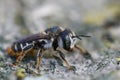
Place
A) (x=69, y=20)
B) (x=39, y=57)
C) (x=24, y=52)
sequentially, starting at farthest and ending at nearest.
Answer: (x=69, y=20), (x=24, y=52), (x=39, y=57)

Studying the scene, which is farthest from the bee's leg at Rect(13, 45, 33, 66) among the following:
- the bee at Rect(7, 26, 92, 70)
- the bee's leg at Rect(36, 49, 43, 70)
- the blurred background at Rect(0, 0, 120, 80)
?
the blurred background at Rect(0, 0, 120, 80)

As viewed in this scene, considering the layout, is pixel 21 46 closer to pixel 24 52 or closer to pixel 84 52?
pixel 24 52

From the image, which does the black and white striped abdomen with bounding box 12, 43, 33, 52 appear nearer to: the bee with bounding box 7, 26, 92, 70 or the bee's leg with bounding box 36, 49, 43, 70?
the bee with bounding box 7, 26, 92, 70

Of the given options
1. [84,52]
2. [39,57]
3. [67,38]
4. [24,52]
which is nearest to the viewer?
[39,57]

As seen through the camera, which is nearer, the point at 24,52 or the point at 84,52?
the point at 24,52

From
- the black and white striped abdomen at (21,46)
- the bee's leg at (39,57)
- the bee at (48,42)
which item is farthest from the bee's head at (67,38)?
the black and white striped abdomen at (21,46)

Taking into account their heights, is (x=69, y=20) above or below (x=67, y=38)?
above

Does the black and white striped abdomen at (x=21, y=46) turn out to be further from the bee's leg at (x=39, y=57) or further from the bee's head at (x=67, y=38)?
the bee's head at (x=67, y=38)

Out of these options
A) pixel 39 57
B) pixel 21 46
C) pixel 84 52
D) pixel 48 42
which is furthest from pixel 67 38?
pixel 21 46

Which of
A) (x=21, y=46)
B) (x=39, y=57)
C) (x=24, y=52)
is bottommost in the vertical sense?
(x=39, y=57)

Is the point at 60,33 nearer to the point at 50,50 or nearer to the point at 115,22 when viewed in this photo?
the point at 50,50
